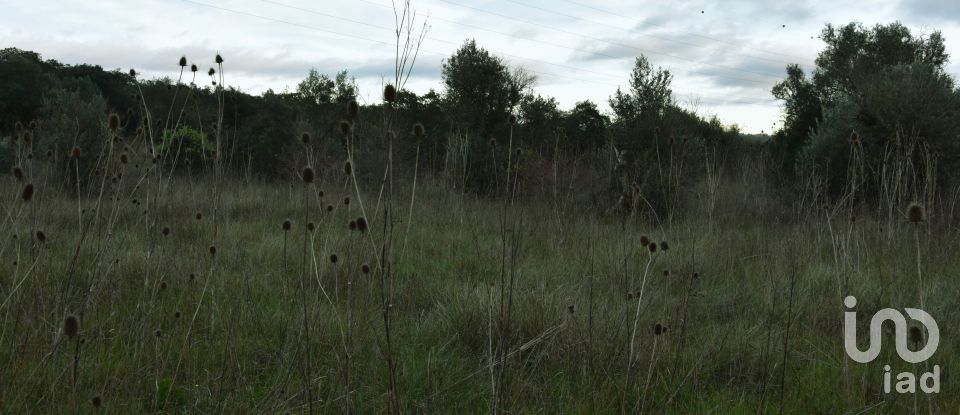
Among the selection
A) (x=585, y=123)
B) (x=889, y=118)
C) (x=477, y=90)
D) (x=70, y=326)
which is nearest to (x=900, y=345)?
(x=70, y=326)

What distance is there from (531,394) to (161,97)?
52.7ft

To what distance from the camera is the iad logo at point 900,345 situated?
251cm

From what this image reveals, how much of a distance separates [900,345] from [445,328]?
2.05 metres

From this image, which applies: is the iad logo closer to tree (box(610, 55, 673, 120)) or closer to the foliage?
tree (box(610, 55, 673, 120))

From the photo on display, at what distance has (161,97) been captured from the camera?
16.0 m

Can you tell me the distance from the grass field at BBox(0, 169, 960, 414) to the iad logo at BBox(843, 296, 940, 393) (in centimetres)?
5

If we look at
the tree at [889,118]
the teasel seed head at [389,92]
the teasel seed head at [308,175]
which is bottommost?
the teasel seed head at [308,175]

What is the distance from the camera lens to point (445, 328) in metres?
3.19

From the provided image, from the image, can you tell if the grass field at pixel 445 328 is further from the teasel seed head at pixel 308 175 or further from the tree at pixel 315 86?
the tree at pixel 315 86

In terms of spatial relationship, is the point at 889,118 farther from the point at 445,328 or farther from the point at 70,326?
the point at 70,326

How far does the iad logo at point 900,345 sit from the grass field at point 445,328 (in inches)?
1.9

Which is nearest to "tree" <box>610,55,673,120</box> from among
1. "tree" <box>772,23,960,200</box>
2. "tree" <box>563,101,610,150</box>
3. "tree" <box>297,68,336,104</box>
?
"tree" <box>772,23,960,200</box>

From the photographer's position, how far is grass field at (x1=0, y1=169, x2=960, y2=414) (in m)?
2.24

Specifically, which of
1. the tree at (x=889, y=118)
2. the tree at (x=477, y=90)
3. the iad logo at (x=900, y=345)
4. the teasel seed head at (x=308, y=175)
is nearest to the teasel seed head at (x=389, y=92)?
the teasel seed head at (x=308, y=175)
